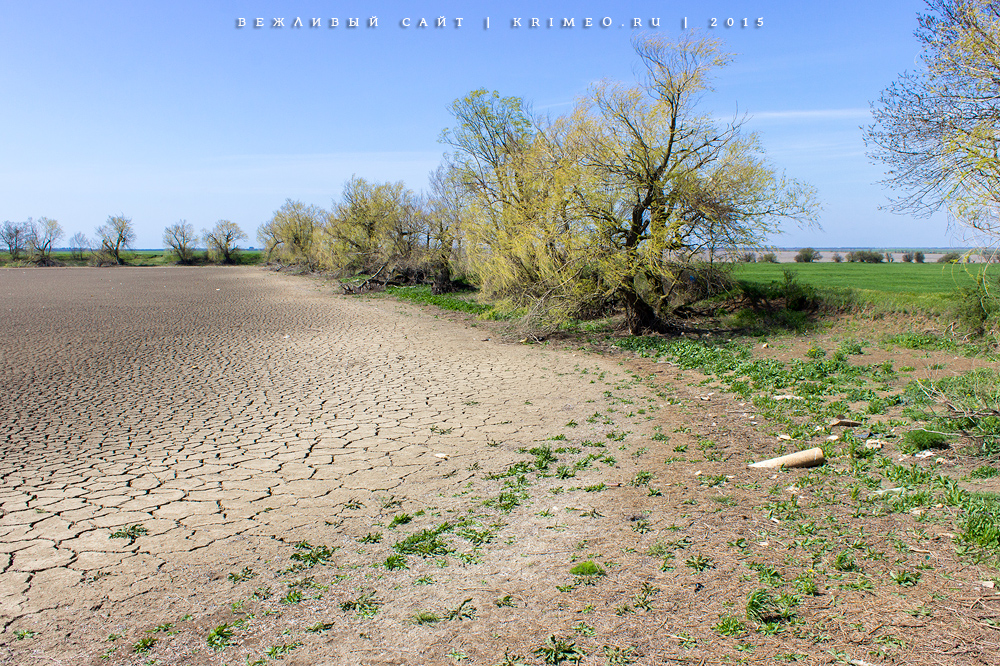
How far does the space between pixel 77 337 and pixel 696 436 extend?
563 inches

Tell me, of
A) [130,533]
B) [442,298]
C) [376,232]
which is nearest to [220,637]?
[130,533]

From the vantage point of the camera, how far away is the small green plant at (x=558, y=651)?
3225mm

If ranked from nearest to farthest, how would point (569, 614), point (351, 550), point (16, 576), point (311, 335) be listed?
1. point (569, 614)
2. point (16, 576)
3. point (351, 550)
4. point (311, 335)

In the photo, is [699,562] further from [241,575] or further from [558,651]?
A: [241,575]

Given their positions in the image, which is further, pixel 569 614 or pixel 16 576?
pixel 16 576

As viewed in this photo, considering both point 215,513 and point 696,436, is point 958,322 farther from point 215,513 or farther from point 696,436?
point 215,513

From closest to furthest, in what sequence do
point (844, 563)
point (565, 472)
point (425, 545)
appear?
point (844, 563), point (425, 545), point (565, 472)

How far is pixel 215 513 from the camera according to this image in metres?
5.21

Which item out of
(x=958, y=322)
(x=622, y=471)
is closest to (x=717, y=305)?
(x=958, y=322)

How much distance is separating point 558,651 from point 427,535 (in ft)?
5.68

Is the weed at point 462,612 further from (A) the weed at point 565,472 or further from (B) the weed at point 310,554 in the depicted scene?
A: (A) the weed at point 565,472

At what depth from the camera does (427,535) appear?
475 cm

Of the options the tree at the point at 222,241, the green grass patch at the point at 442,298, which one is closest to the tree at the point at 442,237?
the green grass patch at the point at 442,298

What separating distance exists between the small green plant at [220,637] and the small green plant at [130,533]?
5.28ft
